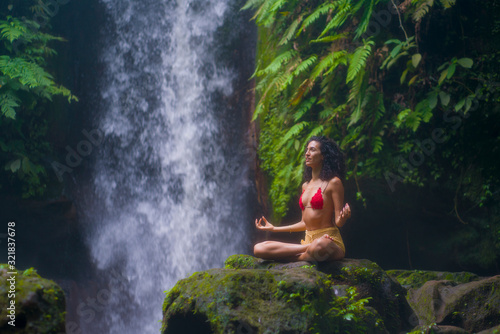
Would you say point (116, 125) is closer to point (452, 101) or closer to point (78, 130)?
point (78, 130)

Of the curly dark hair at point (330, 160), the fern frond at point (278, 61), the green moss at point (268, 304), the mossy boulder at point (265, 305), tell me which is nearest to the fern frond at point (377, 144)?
the curly dark hair at point (330, 160)

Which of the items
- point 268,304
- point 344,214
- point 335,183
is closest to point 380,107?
point 335,183

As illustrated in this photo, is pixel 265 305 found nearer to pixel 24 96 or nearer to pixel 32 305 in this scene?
pixel 32 305

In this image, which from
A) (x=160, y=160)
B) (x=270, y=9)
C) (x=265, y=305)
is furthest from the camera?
(x=160, y=160)

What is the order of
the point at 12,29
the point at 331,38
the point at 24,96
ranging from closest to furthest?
the point at 331,38 → the point at 12,29 → the point at 24,96

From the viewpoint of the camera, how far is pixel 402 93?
684cm

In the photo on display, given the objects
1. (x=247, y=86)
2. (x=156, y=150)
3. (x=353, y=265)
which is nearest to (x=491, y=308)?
(x=353, y=265)

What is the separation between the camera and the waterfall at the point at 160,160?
9008 mm

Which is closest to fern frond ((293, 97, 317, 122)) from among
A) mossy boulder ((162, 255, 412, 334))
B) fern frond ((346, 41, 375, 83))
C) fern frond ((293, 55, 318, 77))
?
fern frond ((293, 55, 318, 77))

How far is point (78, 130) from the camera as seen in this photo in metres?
9.86

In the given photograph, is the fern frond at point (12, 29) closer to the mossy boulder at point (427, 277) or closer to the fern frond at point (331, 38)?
the fern frond at point (331, 38)

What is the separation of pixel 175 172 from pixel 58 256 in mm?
3320

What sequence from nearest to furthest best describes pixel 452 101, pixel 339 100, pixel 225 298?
pixel 225 298 < pixel 452 101 < pixel 339 100

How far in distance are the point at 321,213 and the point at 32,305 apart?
125 inches
